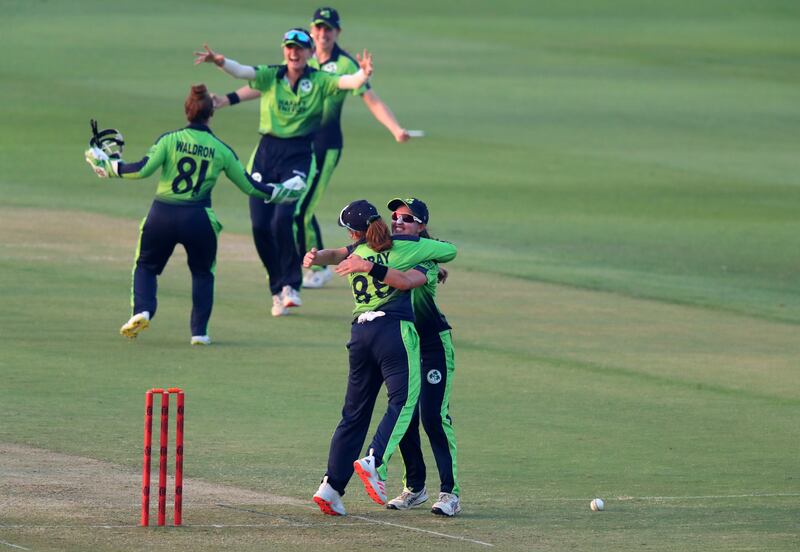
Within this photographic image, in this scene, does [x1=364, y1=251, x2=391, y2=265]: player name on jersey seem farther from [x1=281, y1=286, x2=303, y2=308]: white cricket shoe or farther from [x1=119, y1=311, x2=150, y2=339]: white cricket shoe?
[x1=281, y1=286, x2=303, y2=308]: white cricket shoe

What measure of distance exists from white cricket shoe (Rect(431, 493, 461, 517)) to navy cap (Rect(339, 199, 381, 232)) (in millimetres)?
1532

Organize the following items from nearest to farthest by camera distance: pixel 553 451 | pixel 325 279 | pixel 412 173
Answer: pixel 553 451
pixel 325 279
pixel 412 173

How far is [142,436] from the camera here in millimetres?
11430

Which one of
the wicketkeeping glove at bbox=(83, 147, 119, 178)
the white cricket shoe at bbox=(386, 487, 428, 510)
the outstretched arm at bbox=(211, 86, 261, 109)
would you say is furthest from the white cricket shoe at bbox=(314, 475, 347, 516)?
the outstretched arm at bbox=(211, 86, 261, 109)

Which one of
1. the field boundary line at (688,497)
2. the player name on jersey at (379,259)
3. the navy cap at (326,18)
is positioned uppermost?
the navy cap at (326,18)

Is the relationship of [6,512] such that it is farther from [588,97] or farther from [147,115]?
[588,97]

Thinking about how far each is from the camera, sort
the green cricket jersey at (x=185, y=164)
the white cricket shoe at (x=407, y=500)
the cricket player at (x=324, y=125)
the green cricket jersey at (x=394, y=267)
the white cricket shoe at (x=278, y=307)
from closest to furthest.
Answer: the green cricket jersey at (x=394, y=267) → the white cricket shoe at (x=407, y=500) → the green cricket jersey at (x=185, y=164) → the white cricket shoe at (x=278, y=307) → the cricket player at (x=324, y=125)

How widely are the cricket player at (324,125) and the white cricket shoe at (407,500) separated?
7584 millimetres

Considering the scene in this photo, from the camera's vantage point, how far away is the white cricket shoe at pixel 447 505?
9531 mm

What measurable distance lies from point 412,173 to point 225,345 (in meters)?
15.2

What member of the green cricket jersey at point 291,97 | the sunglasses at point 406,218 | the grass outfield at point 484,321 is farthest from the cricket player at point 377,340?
the green cricket jersey at point 291,97

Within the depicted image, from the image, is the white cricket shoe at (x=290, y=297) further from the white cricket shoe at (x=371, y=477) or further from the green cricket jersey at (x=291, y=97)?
the white cricket shoe at (x=371, y=477)

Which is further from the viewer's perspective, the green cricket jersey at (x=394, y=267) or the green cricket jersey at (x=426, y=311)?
the green cricket jersey at (x=426, y=311)

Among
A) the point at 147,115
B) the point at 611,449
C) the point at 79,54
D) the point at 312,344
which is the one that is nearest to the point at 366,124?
the point at 147,115
